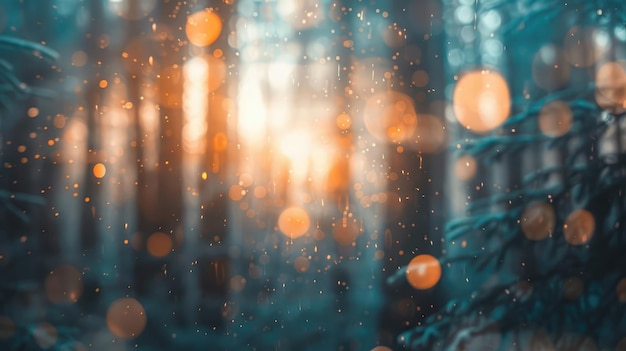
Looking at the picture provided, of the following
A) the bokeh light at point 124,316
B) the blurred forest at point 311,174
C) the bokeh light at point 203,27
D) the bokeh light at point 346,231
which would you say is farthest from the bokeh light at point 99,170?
the bokeh light at point 346,231

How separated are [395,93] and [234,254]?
3.15 feet

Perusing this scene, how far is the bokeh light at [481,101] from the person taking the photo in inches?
104

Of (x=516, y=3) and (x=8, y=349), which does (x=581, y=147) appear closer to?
(x=516, y=3)

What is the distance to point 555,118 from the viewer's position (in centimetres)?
267

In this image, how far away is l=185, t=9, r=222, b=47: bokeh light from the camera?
2.58 meters

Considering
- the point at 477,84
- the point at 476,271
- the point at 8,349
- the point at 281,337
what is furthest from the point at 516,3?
the point at 8,349

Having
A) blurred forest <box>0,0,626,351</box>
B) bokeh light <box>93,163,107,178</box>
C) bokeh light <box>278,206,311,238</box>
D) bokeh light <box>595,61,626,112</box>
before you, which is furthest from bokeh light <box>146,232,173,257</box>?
bokeh light <box>595,61,626,112</box>

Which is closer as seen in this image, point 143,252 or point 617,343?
point 143,252

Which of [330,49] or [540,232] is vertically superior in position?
[330,49]

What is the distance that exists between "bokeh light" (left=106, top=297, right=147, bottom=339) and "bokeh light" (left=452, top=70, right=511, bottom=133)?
1564 mm

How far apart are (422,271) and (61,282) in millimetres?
1503

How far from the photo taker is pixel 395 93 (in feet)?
8.63

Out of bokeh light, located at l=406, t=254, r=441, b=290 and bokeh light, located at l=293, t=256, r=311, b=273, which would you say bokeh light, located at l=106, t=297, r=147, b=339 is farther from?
bokeh light, located at l=406, t=254, r=441, b=290

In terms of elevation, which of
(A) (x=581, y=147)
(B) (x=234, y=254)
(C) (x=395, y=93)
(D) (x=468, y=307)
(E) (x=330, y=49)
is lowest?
Result: (D) (x=468, y=307)
